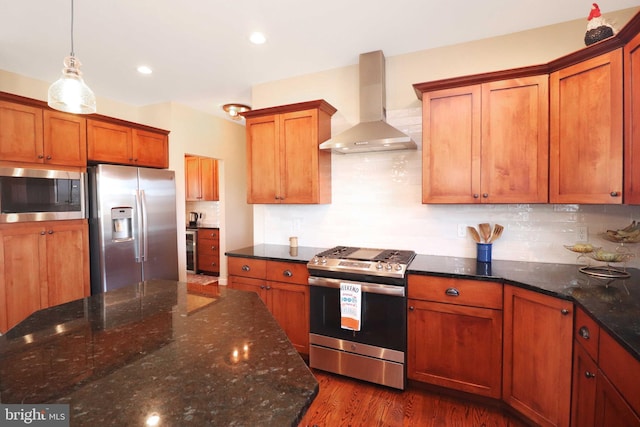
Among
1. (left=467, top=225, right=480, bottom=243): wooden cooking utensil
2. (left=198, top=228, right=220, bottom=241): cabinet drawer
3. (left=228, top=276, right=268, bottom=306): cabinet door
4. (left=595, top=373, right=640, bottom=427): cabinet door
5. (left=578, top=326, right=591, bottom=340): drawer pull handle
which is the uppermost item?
(left=467, top=225, right=480, bottom=243): wooden cooking utensil

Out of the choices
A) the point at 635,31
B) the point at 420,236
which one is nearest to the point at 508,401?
the point at 420,236

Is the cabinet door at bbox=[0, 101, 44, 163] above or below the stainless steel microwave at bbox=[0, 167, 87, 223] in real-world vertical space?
above

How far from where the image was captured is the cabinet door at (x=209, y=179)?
18.7 ft

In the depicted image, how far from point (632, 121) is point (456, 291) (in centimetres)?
132

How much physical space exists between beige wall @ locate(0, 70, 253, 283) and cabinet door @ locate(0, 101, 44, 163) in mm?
631

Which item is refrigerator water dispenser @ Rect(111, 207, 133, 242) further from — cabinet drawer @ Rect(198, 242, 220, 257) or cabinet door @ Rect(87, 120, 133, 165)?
cabinet drawer @ Rect(198, 242, 220, 257)

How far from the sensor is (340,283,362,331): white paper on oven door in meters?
2.30

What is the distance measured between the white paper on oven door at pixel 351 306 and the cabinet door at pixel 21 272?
9.04ft

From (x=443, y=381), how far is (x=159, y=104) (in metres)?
4.49

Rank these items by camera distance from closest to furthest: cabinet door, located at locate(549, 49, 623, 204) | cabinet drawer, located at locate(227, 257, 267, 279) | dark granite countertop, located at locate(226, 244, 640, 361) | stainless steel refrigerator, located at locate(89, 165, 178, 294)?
dark granite countertop, located at locate(226, 244, 640, 361) < cabinet door, located at locate(549, 49, 623, 204) < cabinet drawer, located at locate(227, 257, 267, 279) < stainless steel refrigerator, located at locate(89, 165, 178, 294)

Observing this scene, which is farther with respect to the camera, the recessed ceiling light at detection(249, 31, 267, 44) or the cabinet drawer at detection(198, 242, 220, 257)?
the cabinet drawer at detection(198, 242, 220, 257)

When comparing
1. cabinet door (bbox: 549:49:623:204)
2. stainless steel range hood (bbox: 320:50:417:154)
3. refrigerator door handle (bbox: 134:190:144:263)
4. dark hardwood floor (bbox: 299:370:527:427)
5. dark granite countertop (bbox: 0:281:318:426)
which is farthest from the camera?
refrigerator door handle (bbox: 134:190:144:263)

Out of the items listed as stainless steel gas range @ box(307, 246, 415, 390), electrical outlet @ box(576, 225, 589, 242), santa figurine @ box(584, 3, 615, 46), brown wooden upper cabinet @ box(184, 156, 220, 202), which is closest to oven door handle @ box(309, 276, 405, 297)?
stainless steel gas range @ box(307, 246, 415, 390)

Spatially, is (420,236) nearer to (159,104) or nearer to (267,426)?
(267,426)
